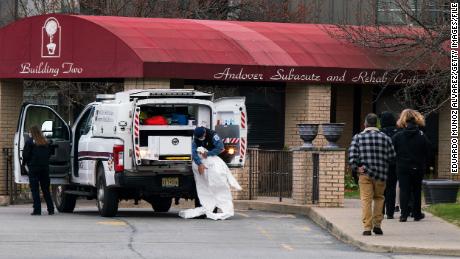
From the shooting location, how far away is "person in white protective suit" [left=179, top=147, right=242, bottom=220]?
2222cm

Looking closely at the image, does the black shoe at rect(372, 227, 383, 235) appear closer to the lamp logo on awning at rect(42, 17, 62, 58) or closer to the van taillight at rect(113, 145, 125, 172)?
the van taillight at rect(113, 145, 125, 172)

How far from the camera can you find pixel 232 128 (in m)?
23.7

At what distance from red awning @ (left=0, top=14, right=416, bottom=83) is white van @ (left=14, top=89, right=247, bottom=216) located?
3519 mm

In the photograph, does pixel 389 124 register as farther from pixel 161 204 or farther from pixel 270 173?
pixel 270 173

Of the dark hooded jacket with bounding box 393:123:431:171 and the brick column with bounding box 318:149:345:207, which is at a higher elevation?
the dark hooded jacket with bounding box 393:123:431:171

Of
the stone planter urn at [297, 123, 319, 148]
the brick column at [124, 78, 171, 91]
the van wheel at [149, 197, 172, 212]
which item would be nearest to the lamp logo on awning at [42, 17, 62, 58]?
the brick column at [124, 78, 171, 91]

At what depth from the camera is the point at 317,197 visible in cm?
2452

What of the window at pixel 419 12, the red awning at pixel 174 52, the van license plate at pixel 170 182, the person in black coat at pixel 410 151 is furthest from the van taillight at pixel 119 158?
the window at pixel 419 12

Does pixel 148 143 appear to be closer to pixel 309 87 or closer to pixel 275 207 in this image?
pixel 275 207

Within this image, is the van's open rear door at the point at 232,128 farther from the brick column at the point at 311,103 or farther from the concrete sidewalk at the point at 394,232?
the brick column at the point at 311,103

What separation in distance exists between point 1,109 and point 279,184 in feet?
25.4

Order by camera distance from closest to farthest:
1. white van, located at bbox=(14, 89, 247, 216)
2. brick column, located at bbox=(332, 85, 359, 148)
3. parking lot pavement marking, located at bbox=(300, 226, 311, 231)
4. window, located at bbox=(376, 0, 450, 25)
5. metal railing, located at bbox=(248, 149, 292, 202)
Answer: parking lot pavement marking, located at bbox=(300, 226, 311, 231), white van, located at bbox=(14, 89, 247, 216), metal railing, located at bbox=(248, 149, 292, 202), window, located at bbox=(376, 0, 450, 25), brick column, located at bbox=(332, 85, 359, 148)

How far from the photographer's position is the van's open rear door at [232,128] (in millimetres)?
23500

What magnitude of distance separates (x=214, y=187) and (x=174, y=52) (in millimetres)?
6338
